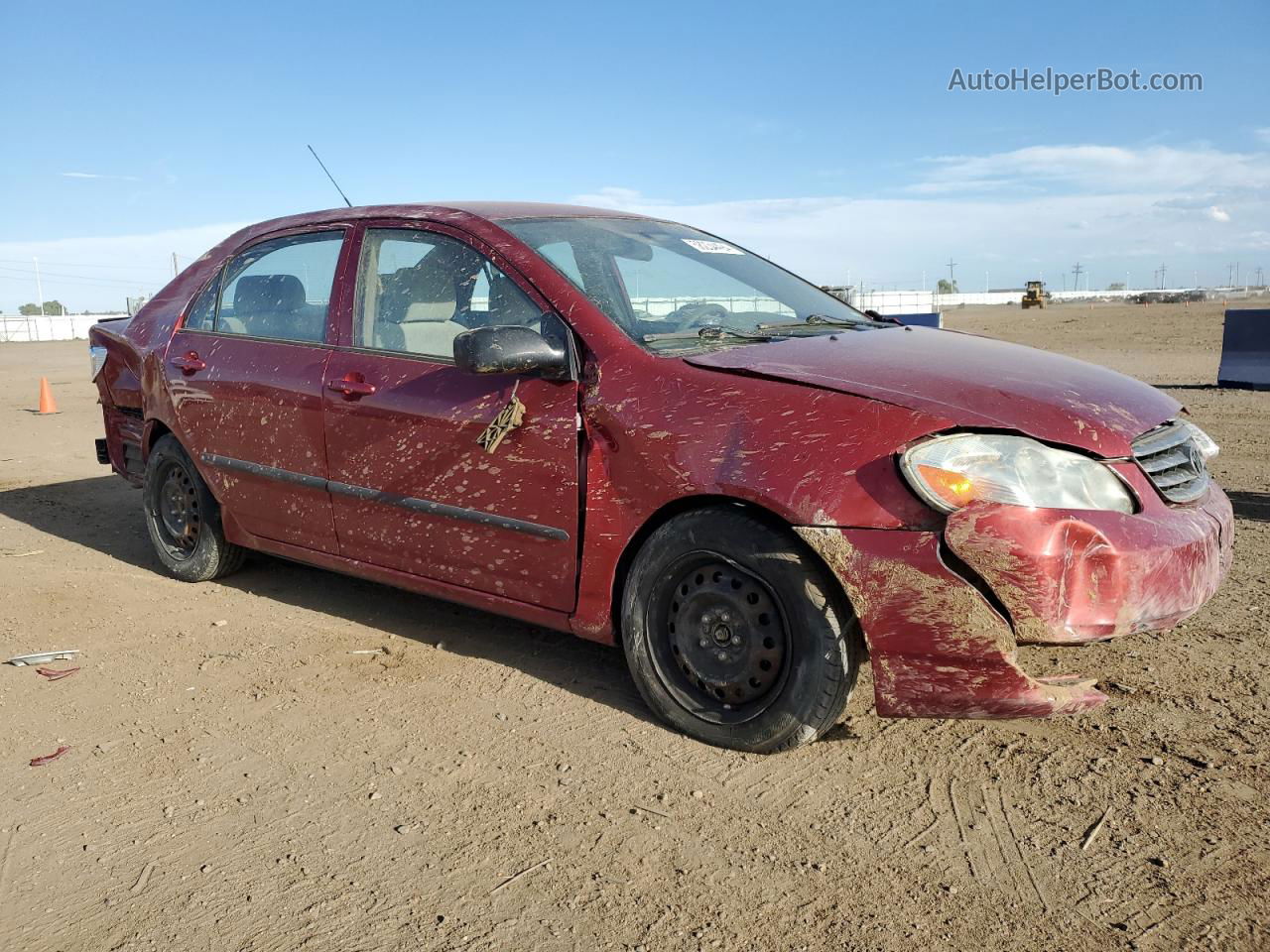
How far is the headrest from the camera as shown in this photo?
4723mm

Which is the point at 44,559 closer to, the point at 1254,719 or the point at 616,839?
the point at 616,839

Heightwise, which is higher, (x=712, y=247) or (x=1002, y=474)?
(x=712, y=247)

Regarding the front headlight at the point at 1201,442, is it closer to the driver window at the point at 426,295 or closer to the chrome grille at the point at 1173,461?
the chrome grille at the point at 1173,461

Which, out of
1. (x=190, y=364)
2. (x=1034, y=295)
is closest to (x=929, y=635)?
(x=190, y=364)

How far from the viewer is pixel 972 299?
113750 millimetres

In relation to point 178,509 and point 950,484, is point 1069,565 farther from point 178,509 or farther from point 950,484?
point 178,509

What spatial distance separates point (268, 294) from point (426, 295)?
3.67 ft

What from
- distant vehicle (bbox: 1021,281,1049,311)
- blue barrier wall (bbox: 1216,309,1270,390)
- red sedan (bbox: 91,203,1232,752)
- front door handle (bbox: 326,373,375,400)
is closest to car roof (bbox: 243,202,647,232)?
red sedan (bbox: 91,203,1232,752)

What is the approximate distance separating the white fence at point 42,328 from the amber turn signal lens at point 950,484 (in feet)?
178

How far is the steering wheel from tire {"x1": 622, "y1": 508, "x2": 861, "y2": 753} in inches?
33.5

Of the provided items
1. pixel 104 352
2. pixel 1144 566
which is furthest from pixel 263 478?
pixel 1144 566

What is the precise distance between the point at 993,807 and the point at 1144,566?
2.56ft

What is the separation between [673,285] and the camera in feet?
13.4

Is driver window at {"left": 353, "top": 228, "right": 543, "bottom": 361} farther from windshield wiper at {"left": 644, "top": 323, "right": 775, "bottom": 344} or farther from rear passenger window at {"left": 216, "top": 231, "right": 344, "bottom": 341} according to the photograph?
windshield wiper at {"left": 644, "top": 323, "right": 775, "bottom": 344}
